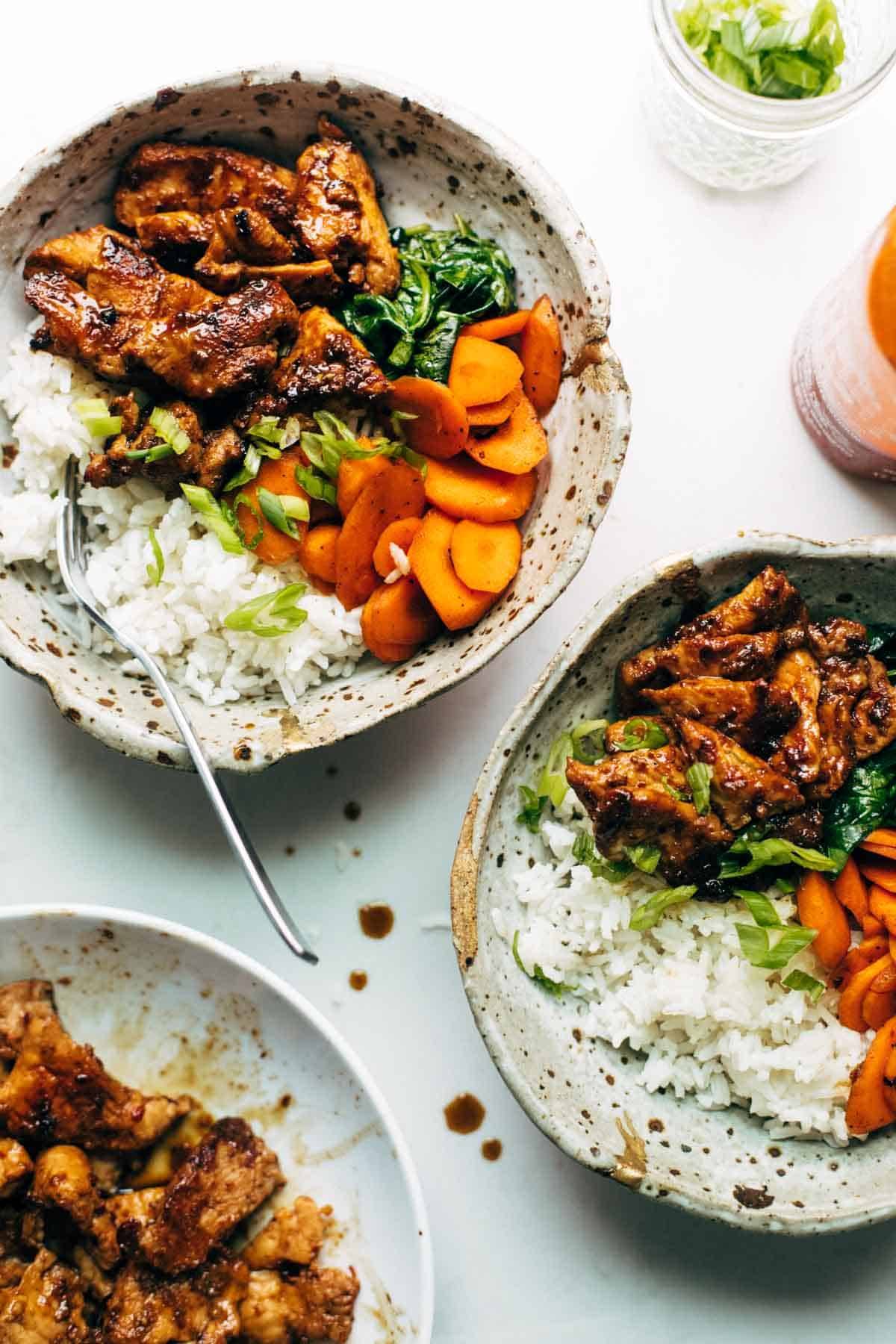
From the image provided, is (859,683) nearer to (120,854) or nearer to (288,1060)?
(288,1060)

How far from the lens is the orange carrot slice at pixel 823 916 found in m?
2.37

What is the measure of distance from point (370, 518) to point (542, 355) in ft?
1.69

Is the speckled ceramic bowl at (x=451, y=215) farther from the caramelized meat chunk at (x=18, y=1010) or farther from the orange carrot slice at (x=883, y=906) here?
the orange carrot slice at (x=883, y=906)

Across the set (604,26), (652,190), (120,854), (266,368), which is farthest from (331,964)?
(604,26)

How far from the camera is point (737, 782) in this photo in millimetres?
2246

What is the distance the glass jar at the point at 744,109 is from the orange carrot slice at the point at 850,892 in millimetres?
1646

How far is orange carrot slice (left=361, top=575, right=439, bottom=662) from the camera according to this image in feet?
8.07

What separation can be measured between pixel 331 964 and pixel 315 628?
830 mm

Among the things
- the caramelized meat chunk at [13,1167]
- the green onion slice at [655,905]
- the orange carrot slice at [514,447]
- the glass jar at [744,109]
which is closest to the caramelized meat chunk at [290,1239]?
the caramelized meat chunk at [13,1167]

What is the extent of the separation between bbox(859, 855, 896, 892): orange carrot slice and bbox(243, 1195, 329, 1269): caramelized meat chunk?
1.40m

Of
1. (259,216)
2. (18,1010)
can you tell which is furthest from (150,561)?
(18,1010)

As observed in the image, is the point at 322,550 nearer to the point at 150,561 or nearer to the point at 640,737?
the point at 150,561

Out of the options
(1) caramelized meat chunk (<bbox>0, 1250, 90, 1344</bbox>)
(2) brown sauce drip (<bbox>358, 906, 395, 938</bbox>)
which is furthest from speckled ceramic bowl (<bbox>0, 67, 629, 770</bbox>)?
(1) caramelized meat chunk (<bbox>0, 1250, 90, 1344</bbox>)

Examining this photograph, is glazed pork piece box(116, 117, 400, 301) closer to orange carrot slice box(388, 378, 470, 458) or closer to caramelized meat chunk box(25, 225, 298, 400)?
caramelized meat chunk box(25, 225, 298, 400)
